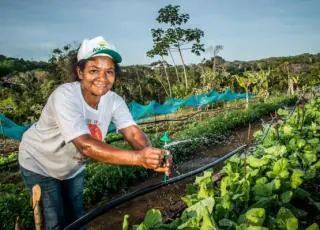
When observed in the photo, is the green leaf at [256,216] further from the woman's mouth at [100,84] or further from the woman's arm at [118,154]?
the woman's mouth at [100,84]

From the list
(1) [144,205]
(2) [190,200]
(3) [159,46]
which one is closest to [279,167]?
(2) [190,200]

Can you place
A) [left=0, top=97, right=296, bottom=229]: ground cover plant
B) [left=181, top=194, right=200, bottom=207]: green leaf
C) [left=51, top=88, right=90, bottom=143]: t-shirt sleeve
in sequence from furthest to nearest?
[left=0, top=97, right=296, bottom=229]: ground cover plant
[left=181, top=194, right=200, bottom=207]: green leaf
[left=51, top=88, right=90, bottom=143]: t-shirt sleeve

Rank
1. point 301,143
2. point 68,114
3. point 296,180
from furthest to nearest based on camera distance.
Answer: point 301,143 → point 296,180 → point 68,114

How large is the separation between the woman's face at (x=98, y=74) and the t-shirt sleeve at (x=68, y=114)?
0.12m

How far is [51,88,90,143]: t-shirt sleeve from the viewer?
1.72 metres

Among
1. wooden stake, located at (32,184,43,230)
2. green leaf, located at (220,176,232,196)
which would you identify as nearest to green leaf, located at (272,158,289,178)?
green leaf, located at (220,176,232,196)

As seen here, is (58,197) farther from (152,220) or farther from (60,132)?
(152,220)

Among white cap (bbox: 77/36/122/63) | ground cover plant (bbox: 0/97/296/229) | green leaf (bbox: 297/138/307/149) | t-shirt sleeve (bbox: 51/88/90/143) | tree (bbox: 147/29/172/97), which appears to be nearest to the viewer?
t-shirt sleeve (bbox: 51/88/90/143)

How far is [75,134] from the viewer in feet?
5.59

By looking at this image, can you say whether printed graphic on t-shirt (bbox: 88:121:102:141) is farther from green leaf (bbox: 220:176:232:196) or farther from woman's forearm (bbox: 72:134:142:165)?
green leaf (bbox: 220:176:232:196)

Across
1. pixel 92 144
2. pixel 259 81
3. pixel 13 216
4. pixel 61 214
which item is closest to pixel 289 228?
pixel 92 144

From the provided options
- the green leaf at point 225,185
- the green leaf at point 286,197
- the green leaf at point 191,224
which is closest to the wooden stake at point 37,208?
the green leaf at point 191,224

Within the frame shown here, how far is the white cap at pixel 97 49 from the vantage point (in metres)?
1.89

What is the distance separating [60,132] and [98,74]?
0.42 m
